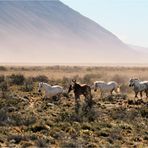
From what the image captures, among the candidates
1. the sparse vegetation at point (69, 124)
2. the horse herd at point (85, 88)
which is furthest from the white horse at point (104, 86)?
the sparse vegetation at point (69, 124)

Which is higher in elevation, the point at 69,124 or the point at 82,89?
the point at 82,89

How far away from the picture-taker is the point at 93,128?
16.1 metres

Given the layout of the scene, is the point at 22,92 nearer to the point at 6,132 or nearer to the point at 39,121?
the point at 39,121

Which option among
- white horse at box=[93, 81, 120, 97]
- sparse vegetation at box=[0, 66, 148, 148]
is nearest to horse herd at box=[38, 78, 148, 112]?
white horse at box=[93, 81, 120, 97]

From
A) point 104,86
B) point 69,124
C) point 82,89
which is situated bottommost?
point 69,124

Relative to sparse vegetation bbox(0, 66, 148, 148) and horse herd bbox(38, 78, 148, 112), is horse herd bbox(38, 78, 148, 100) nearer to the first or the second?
horse herd bbox(38, 78, 148, 112)

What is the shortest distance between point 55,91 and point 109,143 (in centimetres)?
1010

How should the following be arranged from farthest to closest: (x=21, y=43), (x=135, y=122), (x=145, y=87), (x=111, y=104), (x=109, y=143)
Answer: (x=21, y=43) → (x=145, y=87) → (x=111, y=104) → (x=135, y=122) → (x=109, y=143)

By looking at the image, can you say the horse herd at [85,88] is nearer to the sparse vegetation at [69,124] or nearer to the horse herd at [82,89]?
the horse herd at [82,89]

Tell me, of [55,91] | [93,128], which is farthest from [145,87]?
[93,128]

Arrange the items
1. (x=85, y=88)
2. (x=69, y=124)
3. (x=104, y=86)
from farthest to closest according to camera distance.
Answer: (x=104, y=86) < (x=85, y=88) < (x=69, y=124)

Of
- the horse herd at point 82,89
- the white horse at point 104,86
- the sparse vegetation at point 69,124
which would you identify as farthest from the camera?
the white horse at point 104,86

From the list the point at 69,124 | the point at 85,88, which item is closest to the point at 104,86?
the point at 85,88

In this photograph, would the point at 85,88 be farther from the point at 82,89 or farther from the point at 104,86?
the point at 104,86
